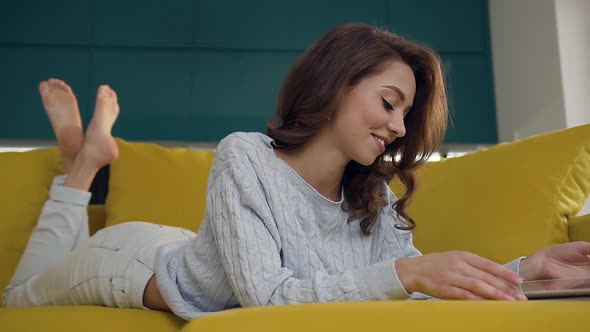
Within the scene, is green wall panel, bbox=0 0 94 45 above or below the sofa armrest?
above

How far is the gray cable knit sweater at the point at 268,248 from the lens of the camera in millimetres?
1151

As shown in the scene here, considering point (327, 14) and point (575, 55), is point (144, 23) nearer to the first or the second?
point (327, 14)

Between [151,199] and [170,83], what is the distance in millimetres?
1725

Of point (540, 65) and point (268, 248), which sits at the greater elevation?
point (540, 65)

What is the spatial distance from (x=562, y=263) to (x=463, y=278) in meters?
0.40

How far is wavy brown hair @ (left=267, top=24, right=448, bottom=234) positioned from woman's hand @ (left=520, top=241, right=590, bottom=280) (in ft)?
1.12

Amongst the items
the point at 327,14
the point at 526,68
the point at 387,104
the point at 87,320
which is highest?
the point at 327,14

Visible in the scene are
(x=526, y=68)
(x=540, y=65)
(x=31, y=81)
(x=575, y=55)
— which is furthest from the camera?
(x=31, y=81)

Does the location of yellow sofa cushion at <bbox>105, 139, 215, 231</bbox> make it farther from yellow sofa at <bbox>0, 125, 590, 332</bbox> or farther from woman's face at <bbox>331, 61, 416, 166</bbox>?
woman's face at <bbox>331, 61, 416, 166</bbox>

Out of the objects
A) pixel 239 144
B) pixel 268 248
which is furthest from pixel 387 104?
pixel 268 248

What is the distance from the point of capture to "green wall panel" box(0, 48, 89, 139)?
11.9 feet

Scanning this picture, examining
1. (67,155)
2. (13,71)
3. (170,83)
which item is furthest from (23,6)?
(67,155)

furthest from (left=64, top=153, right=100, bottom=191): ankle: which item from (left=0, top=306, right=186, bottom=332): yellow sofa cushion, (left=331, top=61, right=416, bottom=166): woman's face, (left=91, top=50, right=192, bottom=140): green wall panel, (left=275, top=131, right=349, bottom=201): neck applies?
(left=91, top=50, right=192, bottom=140): green wall panel

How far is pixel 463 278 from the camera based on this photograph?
986mm
